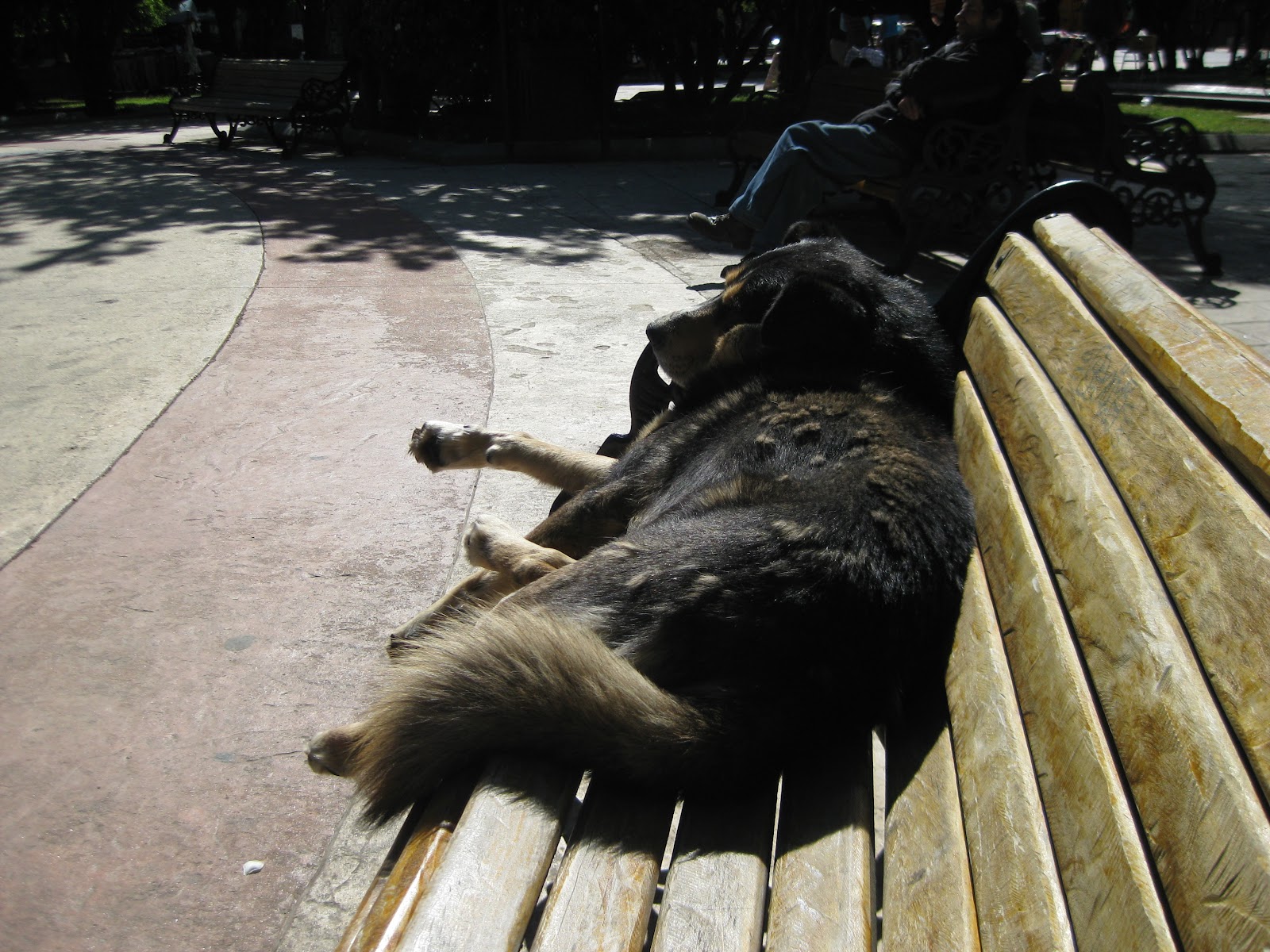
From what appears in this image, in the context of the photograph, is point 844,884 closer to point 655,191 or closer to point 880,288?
point 880,288

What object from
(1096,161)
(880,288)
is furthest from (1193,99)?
(880,288)

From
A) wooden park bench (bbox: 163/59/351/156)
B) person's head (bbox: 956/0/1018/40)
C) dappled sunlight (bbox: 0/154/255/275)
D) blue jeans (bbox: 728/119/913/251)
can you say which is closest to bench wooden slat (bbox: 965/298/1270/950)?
blue jeans (bbox: 728/119/913/251)

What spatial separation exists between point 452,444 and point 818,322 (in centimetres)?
154

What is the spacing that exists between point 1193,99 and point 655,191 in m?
16.6

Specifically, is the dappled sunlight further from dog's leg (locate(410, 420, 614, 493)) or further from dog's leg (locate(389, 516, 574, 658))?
dog's leg (locate(389, 516, 574, 658))

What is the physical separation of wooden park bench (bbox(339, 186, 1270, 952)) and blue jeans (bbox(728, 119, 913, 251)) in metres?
5.55

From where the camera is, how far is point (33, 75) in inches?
1297

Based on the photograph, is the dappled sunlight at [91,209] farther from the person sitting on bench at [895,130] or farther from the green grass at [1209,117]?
the green grass at [1209,117]

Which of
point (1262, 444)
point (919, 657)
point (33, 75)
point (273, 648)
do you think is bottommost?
point (273, 648)

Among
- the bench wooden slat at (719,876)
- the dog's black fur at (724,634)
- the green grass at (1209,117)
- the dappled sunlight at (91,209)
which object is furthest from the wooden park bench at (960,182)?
the green grass at (1209,117)

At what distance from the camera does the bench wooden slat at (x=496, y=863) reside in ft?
4.80

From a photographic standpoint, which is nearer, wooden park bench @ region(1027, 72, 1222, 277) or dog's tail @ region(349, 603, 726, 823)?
A: dog's tail @ region(349, 603, 726, 823)

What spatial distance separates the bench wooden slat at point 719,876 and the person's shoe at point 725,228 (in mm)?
6423

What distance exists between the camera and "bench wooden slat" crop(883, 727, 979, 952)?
4.45 ft
